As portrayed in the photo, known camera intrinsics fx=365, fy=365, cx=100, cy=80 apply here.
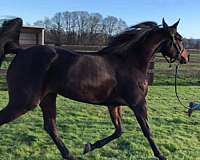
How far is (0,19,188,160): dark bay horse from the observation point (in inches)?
173

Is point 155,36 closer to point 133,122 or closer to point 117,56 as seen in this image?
point 117,56

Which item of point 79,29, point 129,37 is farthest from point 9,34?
point 79,29

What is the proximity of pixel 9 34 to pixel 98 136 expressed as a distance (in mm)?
2186

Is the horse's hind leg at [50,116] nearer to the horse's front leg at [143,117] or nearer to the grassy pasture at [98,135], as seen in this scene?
the grassy pasture at [98,135]

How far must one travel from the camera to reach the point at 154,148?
4.69 metres

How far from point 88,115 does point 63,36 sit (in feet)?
63.2

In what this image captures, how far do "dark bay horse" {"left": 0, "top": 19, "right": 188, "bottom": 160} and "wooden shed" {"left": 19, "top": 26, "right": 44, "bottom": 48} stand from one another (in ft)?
29.2

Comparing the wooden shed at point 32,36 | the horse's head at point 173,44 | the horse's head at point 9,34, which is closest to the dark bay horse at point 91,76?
the horse's head at point 173,44

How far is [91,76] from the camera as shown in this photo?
4508mm

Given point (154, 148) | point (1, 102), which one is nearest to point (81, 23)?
point (1, 102)

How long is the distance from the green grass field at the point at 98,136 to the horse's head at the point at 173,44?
1.38 meters

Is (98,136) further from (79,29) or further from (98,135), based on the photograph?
(79,29)

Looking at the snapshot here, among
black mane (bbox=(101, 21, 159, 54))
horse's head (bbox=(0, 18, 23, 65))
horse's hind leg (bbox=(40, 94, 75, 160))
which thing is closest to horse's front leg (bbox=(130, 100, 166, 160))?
black mane (bbox=(101, 21, 159, 54))

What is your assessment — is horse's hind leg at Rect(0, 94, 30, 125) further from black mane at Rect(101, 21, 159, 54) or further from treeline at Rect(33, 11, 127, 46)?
treeline at Rect(33, 11, 127, 46)
